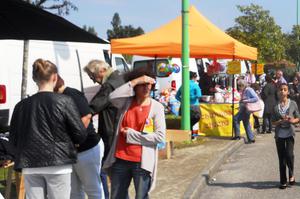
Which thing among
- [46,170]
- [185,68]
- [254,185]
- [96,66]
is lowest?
[254,185]

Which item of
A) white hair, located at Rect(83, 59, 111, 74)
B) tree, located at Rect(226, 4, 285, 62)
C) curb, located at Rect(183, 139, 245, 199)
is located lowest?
curb, located at Rect(183, 139, 245, 199)

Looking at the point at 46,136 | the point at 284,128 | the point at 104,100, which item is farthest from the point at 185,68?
the point at 46,136

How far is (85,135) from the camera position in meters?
4.64

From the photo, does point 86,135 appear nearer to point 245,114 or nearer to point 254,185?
point 254,185

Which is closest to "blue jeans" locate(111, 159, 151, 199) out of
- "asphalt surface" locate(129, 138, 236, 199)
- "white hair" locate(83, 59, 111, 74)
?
"white hair" locate(83, 59, 111, 74)

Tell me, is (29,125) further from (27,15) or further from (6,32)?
(6,32)

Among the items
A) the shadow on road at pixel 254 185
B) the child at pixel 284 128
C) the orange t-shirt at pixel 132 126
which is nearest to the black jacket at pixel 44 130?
the orange t-shirt at pixel 132 126

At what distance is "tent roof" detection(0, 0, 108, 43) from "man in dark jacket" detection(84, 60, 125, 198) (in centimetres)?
32

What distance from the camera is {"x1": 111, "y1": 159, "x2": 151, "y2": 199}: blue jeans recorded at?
16.6 feet

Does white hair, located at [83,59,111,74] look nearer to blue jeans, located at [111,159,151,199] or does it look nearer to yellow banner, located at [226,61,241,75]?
blue jeans, located at [111,159,151,199]

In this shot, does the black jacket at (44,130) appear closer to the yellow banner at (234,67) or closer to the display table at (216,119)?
the display table at (216,119)

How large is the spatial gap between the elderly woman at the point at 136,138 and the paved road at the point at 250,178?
9.45ft

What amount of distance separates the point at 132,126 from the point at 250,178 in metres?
4.54

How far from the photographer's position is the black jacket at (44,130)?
4.43 metres
